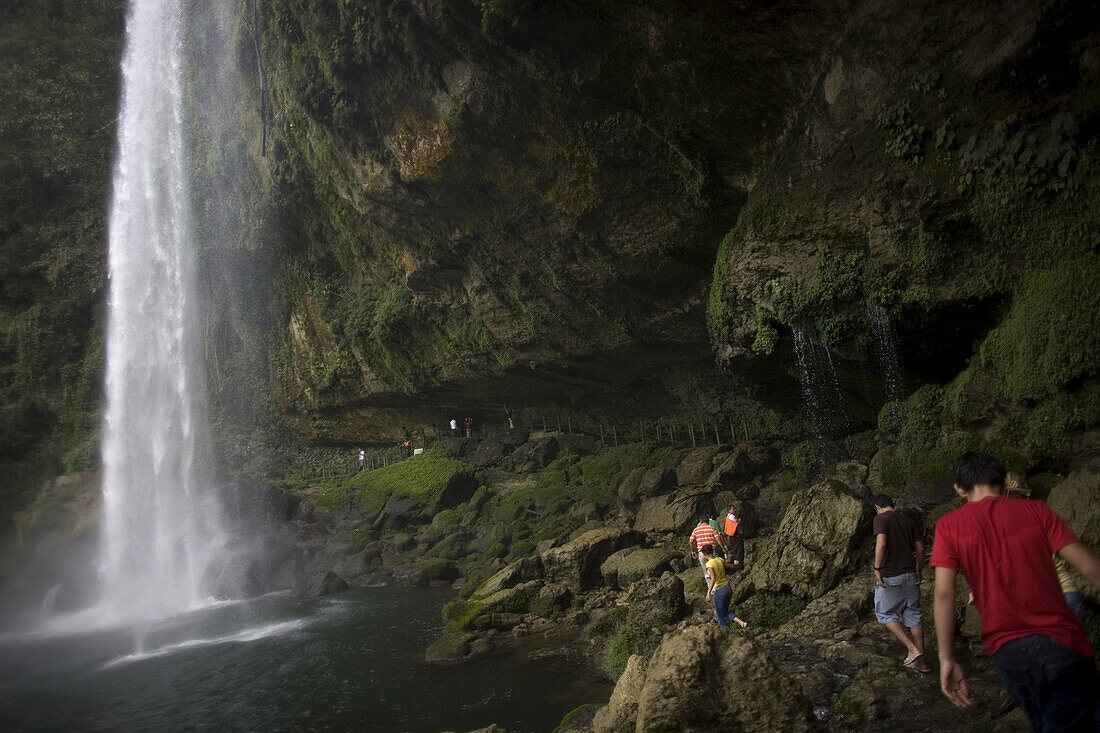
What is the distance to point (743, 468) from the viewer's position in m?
16.4

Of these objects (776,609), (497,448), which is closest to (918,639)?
(776,609)

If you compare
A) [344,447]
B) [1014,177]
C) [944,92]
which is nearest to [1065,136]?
[1014,177]

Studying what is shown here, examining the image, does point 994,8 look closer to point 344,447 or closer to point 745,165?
point 745,165

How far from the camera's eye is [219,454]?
30562mm

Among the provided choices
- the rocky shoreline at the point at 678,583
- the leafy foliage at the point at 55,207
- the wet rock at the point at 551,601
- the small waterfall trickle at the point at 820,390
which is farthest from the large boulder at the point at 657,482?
the leafy foliage at the point at 55,207

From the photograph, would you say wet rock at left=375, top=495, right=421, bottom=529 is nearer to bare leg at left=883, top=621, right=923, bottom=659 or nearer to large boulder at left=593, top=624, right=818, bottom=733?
large boulder at left=593, top=624, right=818, bottom=733

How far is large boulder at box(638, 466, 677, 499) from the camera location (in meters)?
17.8

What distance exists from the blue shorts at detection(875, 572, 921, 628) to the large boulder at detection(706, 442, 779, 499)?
9497mm

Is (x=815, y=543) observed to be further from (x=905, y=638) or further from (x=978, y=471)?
(x=978, y=471)

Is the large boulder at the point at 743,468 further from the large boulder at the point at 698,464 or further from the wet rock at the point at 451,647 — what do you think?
the wet rock at the point at 451,647

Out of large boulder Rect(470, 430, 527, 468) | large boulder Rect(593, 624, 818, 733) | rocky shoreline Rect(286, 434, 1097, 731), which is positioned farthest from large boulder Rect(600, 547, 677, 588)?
large boulder Rect(470, 430, 527, 468)

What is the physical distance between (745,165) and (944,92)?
3.98m

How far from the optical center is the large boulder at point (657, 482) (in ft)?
58.4

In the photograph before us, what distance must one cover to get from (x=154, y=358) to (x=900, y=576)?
2715cm
